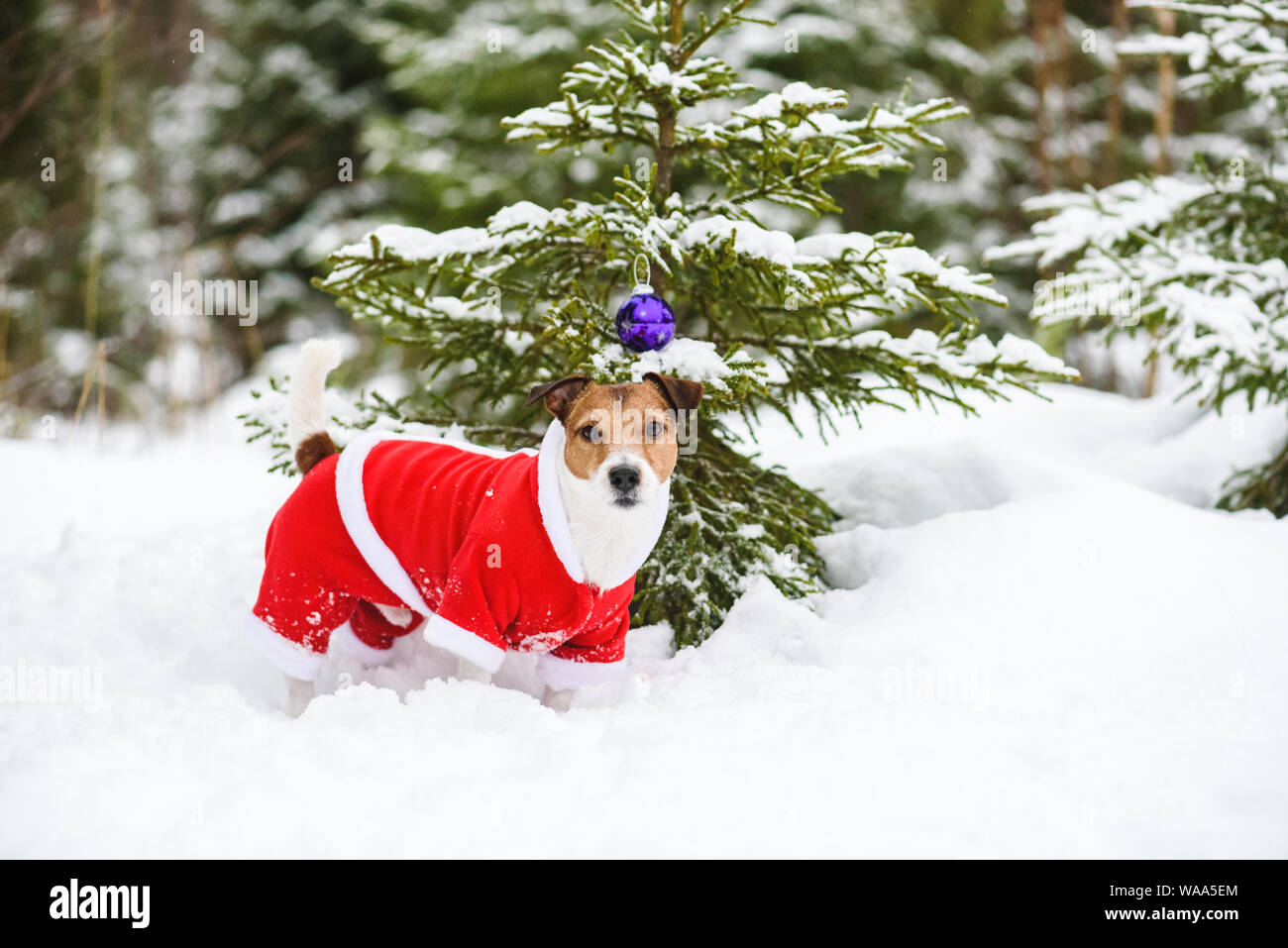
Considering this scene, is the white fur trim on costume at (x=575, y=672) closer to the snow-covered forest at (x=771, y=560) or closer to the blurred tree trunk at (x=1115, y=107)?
the snow-covered forest at (x=771, y=560)

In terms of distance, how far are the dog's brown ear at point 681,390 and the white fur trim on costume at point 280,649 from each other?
4.48ft

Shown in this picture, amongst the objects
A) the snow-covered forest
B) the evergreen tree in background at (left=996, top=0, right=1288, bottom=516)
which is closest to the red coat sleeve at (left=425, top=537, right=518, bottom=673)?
the snow-covered forest

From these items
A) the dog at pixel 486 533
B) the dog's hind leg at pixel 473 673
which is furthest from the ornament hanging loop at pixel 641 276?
the dog's hind leg at pixel 473 673

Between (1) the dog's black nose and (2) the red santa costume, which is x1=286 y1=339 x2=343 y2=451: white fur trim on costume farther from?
(1) the dog's black nose

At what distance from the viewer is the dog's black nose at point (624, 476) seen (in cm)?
234

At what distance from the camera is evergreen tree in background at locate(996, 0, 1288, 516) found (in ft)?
11.3

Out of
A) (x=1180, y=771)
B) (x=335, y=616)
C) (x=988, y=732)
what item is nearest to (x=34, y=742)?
(x=335, y=616)

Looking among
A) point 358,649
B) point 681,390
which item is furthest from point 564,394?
point 358,649

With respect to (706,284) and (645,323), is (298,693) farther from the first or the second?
(706,284)

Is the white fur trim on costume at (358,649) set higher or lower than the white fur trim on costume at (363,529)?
lower

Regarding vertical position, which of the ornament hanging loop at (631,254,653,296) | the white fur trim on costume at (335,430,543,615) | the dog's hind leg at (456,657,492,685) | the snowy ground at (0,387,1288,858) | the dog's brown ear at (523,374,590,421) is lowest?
the dog's hind leg at (456,657,492,685)

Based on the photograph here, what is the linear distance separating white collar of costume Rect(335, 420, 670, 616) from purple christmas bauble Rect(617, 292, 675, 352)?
1.27 ft

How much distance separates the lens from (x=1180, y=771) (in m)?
1.96

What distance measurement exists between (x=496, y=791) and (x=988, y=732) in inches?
48.2
